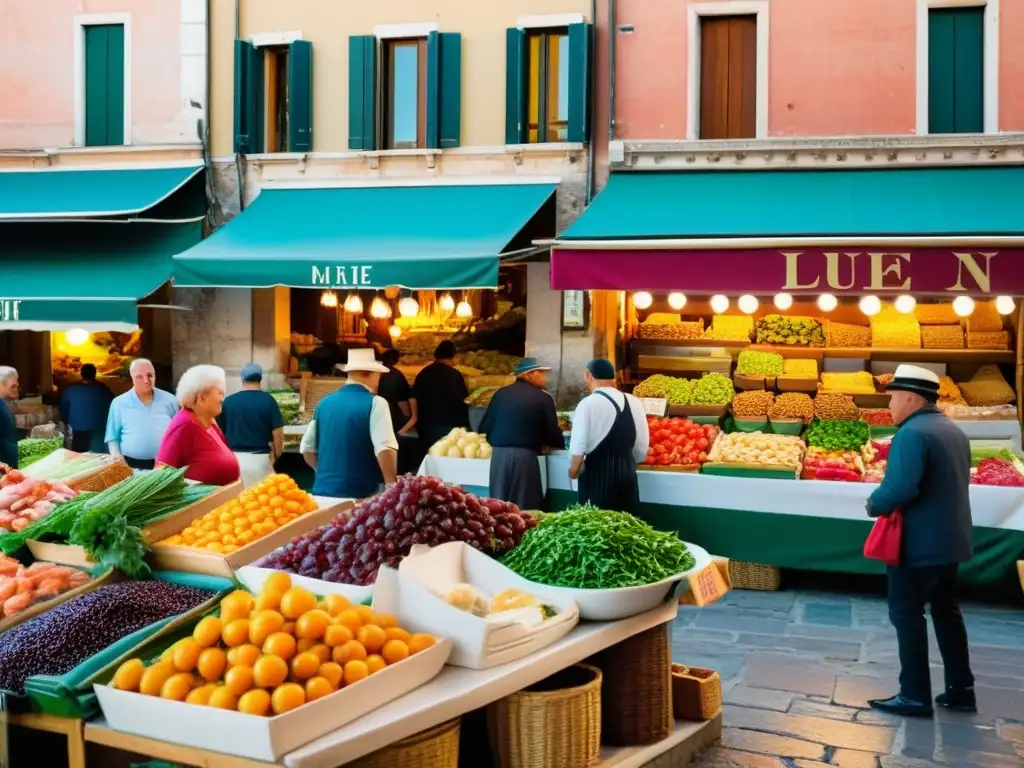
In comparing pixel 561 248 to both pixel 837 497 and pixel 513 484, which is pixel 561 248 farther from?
pixel 837 497

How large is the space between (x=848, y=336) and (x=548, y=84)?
175 inches

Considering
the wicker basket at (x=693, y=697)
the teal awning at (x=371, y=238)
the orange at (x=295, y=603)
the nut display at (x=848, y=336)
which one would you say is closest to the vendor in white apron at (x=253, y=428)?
the teal awning at (x=371, y=238)

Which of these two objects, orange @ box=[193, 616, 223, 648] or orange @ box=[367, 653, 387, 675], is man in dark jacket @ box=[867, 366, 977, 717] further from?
orange @ box=[193, 616, 223, 648]

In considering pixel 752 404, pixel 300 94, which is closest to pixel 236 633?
pixel 752 404

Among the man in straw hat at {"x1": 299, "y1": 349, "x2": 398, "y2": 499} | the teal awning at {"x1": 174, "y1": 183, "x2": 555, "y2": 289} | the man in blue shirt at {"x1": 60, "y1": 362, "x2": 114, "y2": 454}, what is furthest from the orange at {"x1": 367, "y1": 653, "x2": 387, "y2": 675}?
the man in blue shirt at {"x1": 60, "y1": 362, "x2": 114, "y2": 454}

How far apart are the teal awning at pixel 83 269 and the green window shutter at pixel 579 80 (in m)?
4.72

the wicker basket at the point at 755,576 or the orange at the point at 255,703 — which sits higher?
the orange at the point at 255,703

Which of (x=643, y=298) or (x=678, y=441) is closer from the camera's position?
(x=678, y=441)

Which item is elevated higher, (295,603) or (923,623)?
(295,603)

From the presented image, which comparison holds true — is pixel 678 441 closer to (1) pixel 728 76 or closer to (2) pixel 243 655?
(1) pixel 728 76

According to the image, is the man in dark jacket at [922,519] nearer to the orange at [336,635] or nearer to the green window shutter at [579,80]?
the orange at [336,635]

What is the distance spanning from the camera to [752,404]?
11.3m

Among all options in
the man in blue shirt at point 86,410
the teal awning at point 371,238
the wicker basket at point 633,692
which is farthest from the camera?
the man in blue shirt at point 86,410

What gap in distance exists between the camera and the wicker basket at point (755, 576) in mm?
9531
